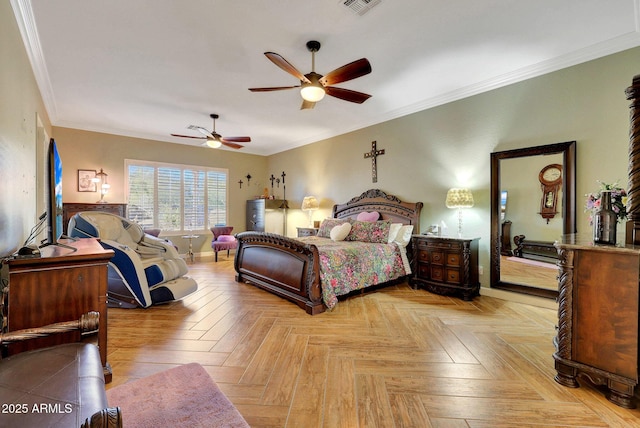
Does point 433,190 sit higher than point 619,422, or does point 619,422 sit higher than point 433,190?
point 433,190

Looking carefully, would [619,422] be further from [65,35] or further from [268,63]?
[65,35]

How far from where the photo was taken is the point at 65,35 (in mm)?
2611

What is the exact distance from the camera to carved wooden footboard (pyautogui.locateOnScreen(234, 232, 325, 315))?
303cm

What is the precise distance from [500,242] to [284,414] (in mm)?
3277

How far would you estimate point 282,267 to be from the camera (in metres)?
3.46

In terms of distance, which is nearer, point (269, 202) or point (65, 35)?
point (65, 35)

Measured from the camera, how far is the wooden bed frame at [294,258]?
3.05 m

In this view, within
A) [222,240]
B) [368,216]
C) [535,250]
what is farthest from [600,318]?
[222,240]

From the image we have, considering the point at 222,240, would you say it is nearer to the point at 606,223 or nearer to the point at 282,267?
→ the point at 282,267

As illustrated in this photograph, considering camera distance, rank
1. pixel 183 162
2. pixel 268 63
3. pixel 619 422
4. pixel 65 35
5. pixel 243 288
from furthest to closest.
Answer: pixel 183 162 → pixel 243 288 → pixel 268 63 → pixel 65 35 → pixel 619 422

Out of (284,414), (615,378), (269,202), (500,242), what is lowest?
(284,414)

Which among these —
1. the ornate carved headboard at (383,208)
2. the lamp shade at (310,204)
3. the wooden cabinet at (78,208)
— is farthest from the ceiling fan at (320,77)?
the wooden cabinet at (78,208)

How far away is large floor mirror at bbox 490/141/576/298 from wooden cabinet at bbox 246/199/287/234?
182 inches

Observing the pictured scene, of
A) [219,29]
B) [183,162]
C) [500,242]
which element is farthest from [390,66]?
[183,162]
